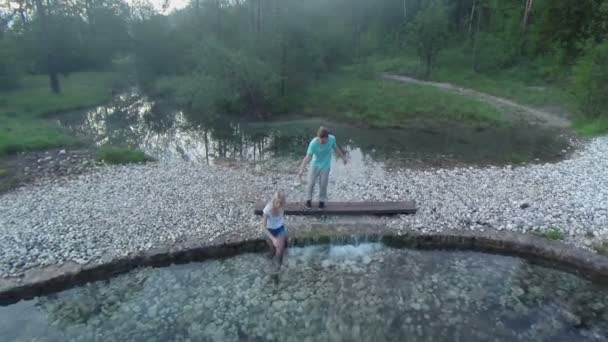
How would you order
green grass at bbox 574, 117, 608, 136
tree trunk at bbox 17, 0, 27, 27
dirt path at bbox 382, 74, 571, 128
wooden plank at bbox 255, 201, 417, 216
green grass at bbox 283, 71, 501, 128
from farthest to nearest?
tree trunk at bbox 17, 0, 27, 27 → green grass at bbox 283, 71, 501, 128 → dirt path at bbox 382, 74, 571, 128 → green grass at bbox 574, 117, 608, 136 → wooden plank at bbox 255, 201, 417, 216

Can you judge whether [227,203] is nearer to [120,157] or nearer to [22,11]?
[120,157]

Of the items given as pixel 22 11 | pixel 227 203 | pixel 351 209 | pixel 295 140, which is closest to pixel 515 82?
pixel 295 140

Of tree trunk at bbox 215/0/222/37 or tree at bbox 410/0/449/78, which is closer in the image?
tree at bbox 410/0/449/78

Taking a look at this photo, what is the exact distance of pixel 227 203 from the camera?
41.0ft

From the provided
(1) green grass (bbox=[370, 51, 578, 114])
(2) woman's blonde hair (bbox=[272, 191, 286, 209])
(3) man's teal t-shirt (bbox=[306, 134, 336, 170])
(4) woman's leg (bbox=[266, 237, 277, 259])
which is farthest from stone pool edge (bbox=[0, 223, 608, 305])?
(1) green grass (bbox=[370, 51, 578, 114])

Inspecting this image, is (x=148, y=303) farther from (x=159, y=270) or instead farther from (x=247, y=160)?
(x=247, y=160)

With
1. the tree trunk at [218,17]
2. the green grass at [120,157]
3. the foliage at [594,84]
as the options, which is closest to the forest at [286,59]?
the foliage at [594,84]

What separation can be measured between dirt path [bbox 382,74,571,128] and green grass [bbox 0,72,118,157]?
2863cm

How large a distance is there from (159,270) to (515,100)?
30155 millimetres

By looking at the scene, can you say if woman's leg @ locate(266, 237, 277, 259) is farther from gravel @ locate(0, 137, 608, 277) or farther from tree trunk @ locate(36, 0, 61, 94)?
tree trunk @ locate(36, 0, 61, 94)

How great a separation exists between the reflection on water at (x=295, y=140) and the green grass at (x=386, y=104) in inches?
80.1

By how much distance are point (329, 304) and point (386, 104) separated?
23800 mm

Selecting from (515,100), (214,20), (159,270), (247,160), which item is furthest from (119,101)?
(515,100)

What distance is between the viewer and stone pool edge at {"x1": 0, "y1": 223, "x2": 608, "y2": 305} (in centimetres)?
880
